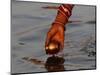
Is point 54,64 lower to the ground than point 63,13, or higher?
lower

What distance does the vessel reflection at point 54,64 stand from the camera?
254cm

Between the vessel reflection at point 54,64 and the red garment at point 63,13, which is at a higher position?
the red garment at point 63,13

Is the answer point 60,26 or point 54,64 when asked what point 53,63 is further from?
point 60,26

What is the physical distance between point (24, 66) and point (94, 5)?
1069 millimetres

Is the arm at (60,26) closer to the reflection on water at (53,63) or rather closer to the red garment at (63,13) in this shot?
the red garment at (63,13)

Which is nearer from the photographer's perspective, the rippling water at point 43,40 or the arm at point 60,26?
the rippling water at point 43,40

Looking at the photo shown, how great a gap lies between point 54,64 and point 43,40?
287 mm

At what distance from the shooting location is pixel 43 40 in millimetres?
2518

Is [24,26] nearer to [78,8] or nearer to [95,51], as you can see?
[78,8]

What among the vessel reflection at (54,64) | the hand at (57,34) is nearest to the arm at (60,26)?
the hand at (57,34)

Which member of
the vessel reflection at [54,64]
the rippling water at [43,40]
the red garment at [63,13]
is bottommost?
the vessel reflection at [54,64]

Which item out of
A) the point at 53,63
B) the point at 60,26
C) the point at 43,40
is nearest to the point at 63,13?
the point at 60,26

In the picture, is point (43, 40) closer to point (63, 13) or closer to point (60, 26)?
point (60, 26)

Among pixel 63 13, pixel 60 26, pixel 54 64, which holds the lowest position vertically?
pixel 54 64
